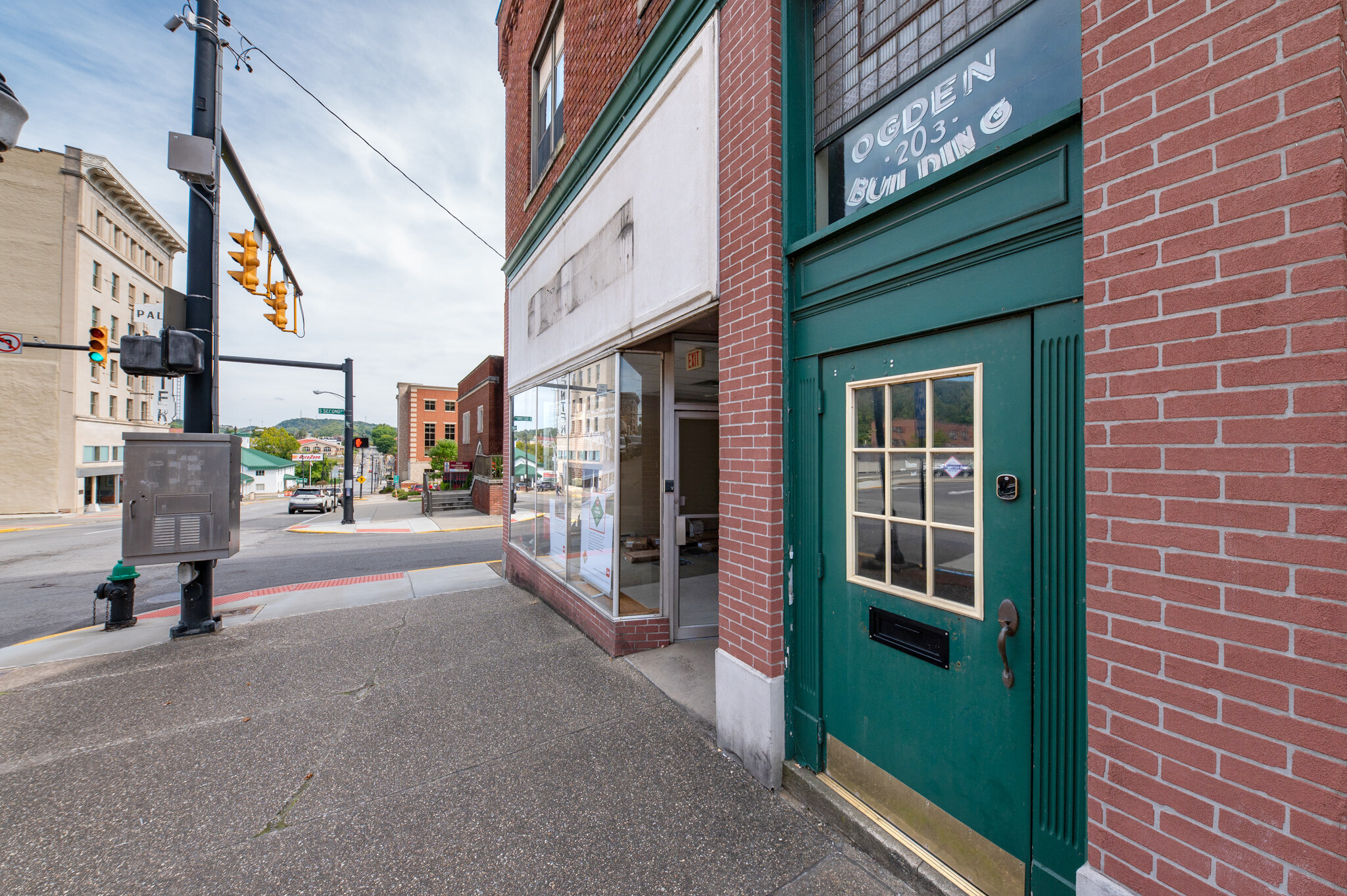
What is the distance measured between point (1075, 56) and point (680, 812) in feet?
13.1

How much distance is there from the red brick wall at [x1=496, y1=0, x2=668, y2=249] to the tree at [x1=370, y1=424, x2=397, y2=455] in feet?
448

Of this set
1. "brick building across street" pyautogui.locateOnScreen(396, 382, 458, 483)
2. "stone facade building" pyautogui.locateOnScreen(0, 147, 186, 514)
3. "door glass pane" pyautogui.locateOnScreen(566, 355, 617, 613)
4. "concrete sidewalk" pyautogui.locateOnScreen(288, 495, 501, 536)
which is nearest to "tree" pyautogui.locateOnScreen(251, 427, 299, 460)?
"brick building across street" pyautogui.locateOnScreen(396, 382, 458, 483)

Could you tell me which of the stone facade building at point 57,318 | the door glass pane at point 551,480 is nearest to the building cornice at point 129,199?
the stone facade building at point 57,318

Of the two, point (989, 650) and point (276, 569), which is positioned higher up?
point (989, 650)

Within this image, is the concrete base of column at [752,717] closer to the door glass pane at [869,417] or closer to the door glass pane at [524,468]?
the door glass pane at [869,417]

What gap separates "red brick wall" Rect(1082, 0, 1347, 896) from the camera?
1.46 meters

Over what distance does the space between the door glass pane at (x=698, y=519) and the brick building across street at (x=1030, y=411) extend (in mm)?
1631

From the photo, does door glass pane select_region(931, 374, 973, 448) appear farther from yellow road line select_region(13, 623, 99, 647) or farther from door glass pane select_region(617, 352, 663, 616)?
yellow road line select_region(13, 623, 99, 647)

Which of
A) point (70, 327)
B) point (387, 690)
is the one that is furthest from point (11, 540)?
point (387, 690)

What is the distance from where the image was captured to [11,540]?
720 inches

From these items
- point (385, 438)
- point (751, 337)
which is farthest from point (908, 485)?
point (385, 438)

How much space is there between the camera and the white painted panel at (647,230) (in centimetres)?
412

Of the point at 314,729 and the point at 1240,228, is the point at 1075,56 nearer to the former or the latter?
the point at 1240,228

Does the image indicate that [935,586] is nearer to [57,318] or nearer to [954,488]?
[954,488]
